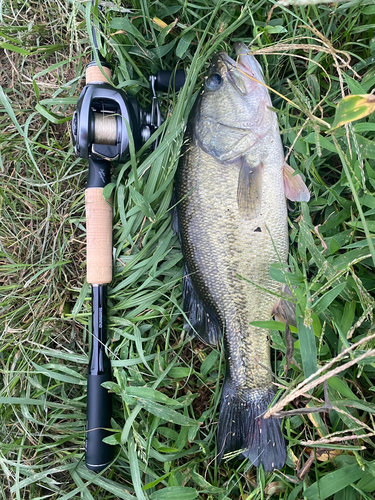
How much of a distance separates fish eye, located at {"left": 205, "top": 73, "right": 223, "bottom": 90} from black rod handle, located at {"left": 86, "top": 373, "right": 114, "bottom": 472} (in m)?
1.63

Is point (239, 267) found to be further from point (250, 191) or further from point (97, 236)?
point (97, 236)

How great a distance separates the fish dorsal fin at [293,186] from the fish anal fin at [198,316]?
699mm

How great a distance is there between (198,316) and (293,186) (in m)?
0.87

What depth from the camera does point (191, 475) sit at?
185 centimetres

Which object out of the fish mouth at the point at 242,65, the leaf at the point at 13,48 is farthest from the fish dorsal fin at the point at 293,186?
the leaf at the point at 13,48

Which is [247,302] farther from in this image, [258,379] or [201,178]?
[201,178]

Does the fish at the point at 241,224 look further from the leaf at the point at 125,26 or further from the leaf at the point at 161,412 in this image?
the leaf at the point at 125,26

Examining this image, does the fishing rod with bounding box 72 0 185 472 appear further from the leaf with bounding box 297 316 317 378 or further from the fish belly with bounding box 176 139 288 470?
the leaf with bounding box 297 316 317 378

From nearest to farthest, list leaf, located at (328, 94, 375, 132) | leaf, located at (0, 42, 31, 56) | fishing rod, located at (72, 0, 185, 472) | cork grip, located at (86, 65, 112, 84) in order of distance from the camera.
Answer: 1. leaf, located at (328, 94, 375, 132)
2. fishing rod, located at (72, 0, 185, 472)
3. cork grip, located at (86, 65, 112, 84)
4. leaf, located at (0, 42, 31, 56)

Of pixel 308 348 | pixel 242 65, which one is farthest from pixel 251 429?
pixel 242 65

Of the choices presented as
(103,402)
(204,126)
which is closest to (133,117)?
(204,126)

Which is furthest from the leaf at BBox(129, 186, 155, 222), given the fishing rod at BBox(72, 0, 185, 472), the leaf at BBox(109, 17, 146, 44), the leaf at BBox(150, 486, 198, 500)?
the leaf at BBox(150, 486, 198, 500)

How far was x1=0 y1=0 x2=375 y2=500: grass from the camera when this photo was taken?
168 cm

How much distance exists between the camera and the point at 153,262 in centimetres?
201
